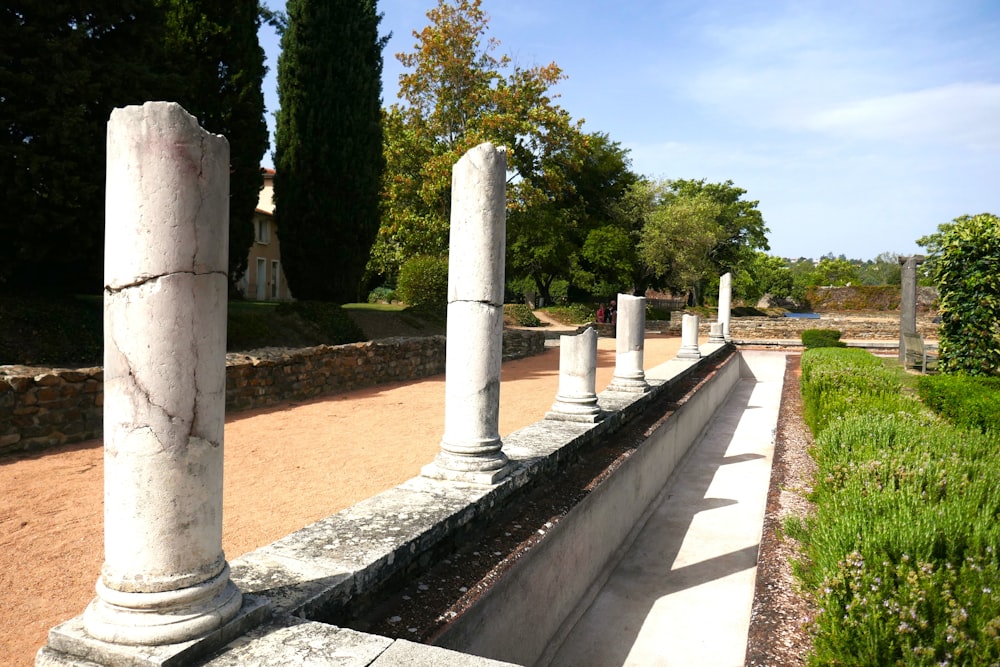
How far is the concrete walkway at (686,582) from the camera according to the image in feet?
15.5

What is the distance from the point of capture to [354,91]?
18.1m

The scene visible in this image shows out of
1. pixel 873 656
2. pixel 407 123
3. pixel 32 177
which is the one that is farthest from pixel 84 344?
pixel 407 123

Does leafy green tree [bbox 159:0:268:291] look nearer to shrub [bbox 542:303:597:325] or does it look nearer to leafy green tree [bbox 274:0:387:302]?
leafy green tree [bbox 274:0:387:302]

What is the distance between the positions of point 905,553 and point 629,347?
607 cm

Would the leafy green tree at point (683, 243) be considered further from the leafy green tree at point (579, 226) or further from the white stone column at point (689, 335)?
the white stone column at point (689, 335)

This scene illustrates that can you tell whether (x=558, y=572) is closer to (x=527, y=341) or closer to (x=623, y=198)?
(x=527, y=341)

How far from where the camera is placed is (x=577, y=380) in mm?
7312

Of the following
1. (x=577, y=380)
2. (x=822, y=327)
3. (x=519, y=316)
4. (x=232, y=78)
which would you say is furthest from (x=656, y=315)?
(x=577, y=380)

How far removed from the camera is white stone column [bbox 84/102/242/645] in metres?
2.39

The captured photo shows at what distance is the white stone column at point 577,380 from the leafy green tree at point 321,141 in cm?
1192

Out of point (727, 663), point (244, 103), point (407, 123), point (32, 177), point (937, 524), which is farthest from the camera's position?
point (407, 123)

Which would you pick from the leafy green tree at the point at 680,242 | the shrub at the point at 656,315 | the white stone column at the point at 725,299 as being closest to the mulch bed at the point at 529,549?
the white stone column at the point at 725,299

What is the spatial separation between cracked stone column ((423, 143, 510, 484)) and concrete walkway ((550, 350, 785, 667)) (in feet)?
5.06

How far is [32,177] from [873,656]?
11.8 m
